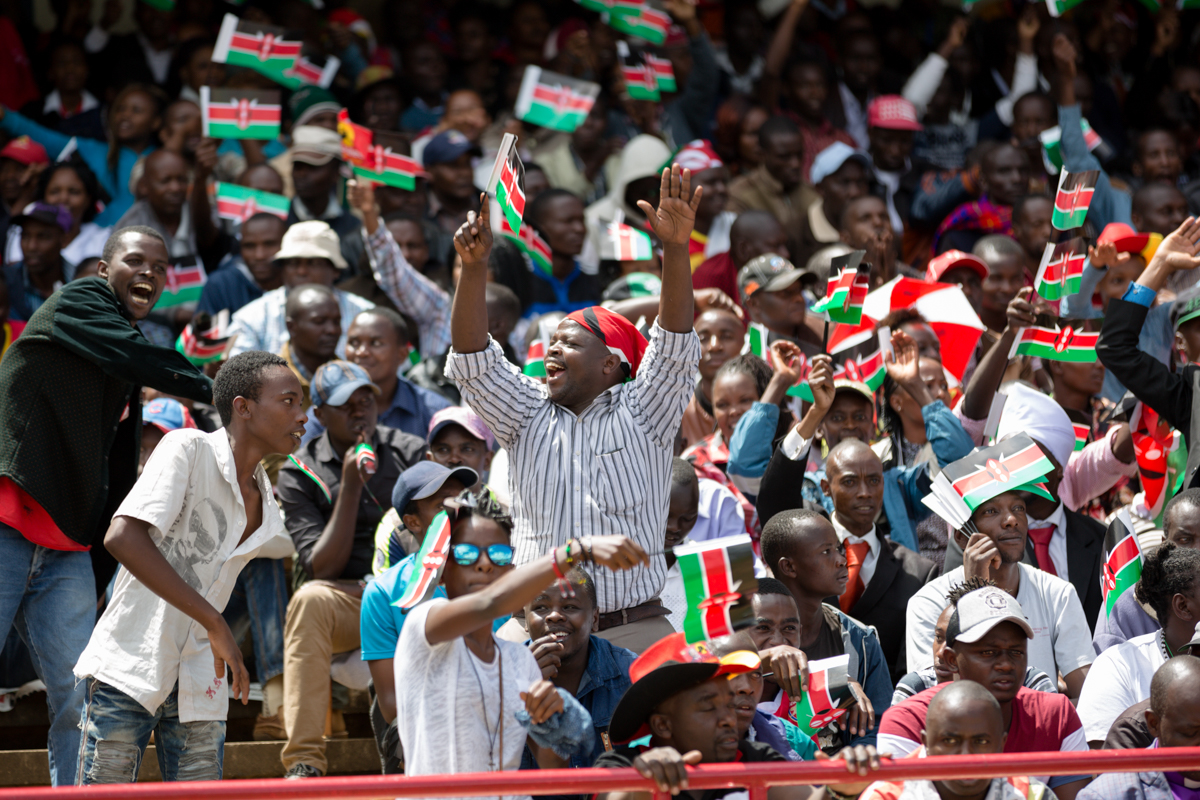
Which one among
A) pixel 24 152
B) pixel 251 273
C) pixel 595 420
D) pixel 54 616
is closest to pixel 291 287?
pixel 251 273

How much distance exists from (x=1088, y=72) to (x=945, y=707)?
8842mm

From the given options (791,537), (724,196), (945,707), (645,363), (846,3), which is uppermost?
(846,3)

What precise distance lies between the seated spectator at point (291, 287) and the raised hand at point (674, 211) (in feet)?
10.8

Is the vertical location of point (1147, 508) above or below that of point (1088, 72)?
below

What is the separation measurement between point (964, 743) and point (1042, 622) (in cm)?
138

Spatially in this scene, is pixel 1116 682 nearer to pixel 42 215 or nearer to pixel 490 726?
pixel 490 726

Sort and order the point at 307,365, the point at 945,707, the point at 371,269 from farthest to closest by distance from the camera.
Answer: the point at 371,269 → the point at 307,365 → the point at 945,707

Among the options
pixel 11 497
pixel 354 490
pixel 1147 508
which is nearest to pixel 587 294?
pixel 354 490

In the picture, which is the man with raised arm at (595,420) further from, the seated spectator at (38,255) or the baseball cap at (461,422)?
the seated spectator at (38,255)

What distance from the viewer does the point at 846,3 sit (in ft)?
41.2

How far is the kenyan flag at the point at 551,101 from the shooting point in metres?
9.55

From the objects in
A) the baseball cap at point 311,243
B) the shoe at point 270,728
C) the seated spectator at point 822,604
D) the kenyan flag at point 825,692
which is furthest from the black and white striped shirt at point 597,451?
the baseball cap at point 311,243

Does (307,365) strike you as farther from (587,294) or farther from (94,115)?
(94,115)

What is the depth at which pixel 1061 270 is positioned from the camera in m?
6.58
